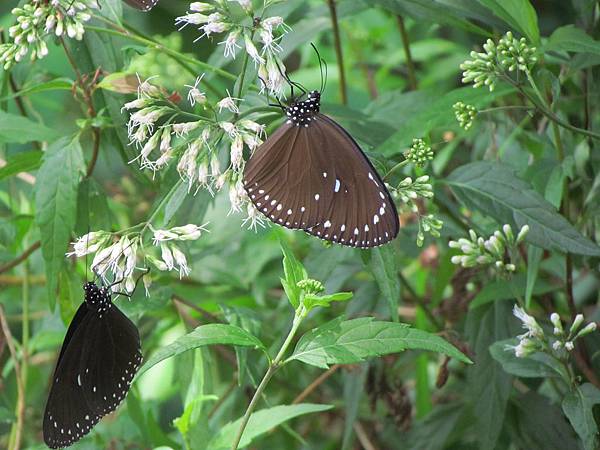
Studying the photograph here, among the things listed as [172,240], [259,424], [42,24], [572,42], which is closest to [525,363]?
[259,424]

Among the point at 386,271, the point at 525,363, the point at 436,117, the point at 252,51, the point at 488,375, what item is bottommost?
the point at 488,375

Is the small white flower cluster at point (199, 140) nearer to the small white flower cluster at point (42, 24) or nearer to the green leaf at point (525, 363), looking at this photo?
the small white flower cluster at point (42, 24)

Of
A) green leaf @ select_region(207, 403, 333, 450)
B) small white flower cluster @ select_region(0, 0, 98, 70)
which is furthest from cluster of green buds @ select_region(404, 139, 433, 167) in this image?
small white flower cluster @ select_region(0, 0, 98, 70)

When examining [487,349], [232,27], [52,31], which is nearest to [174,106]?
[232,27]

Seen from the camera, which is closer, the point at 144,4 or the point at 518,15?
the point at 144,4

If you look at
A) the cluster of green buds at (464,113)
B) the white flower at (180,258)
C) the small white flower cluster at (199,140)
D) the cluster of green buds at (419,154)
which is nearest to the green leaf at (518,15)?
the cluster of green buds at (464,113)

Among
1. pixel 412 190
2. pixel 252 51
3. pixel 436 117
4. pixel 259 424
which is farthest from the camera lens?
pixel 436 117

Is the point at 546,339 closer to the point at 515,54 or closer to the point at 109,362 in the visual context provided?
the point at 515,54
